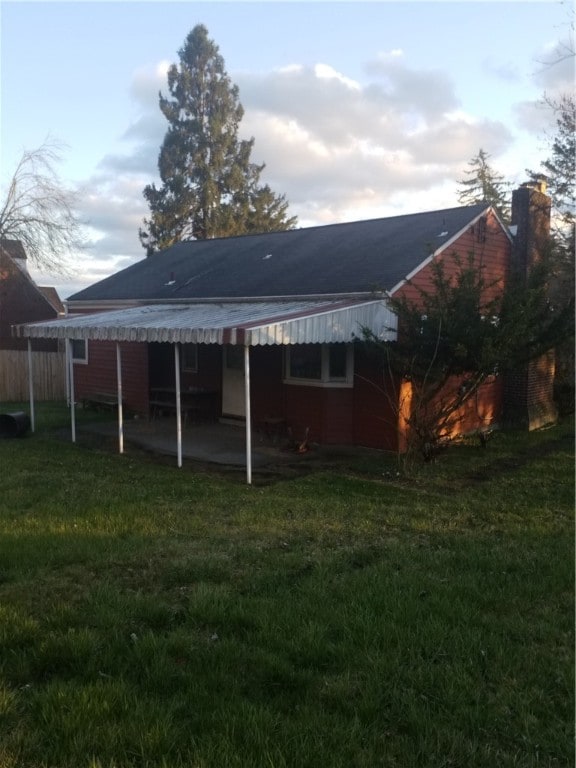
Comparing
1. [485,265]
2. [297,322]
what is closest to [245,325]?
[297,322]

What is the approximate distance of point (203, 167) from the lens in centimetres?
3984

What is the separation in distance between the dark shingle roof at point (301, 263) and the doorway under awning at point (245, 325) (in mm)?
535

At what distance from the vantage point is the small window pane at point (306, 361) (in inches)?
500

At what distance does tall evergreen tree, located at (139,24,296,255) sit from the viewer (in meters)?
39.5

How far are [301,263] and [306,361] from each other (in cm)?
271

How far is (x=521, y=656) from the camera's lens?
13.5ft

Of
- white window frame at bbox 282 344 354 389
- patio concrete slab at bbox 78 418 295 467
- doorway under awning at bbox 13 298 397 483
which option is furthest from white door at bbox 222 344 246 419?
white window frame at bbox 282 344 354 389

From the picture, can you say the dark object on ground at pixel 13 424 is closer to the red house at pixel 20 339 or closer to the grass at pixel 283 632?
the grass at pixel 283 632

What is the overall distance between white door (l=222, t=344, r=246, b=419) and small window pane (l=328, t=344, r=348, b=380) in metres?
2.77

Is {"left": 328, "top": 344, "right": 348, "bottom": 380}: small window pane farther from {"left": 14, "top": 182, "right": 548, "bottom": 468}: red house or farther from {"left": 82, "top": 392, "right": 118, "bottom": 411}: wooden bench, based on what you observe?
{"left": 82, "top": 392, "right": 118, "bottom": 411}: wooden bench

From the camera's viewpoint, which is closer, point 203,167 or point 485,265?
point 485,265

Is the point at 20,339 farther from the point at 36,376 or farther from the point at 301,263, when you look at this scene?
the point at 301,263

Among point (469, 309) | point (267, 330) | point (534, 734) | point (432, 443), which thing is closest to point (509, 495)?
point (432, 443)

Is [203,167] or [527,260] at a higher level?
[203,167]
